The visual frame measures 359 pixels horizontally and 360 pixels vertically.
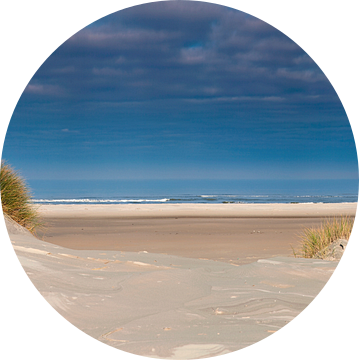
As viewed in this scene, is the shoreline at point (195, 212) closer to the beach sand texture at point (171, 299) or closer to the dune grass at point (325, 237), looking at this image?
the dune grass at point (325, 237)

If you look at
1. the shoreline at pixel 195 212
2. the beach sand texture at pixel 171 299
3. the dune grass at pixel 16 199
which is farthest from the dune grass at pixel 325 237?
the shoreline at pixel 195 212

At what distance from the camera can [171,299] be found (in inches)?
165

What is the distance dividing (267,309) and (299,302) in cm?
45

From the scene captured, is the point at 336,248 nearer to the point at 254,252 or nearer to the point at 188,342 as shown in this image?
the point at 254,252

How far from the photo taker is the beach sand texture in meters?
3.29

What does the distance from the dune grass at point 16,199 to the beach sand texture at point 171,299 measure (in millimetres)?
2825

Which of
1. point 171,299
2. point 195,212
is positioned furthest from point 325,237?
point 195,212

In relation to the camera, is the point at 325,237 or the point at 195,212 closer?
the point at 325,237

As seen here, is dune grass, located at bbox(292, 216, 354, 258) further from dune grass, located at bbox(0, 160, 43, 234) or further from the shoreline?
the shoreline

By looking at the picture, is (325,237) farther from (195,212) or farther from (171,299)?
(195,212)

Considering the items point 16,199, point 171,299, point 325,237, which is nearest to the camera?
point 171,299

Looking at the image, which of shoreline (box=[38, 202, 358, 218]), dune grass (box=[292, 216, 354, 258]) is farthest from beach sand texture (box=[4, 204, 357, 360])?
shoreline (box=[38, 202, 358, 218])

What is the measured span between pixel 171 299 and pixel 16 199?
5.92m

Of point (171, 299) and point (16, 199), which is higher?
point (16, 199)
